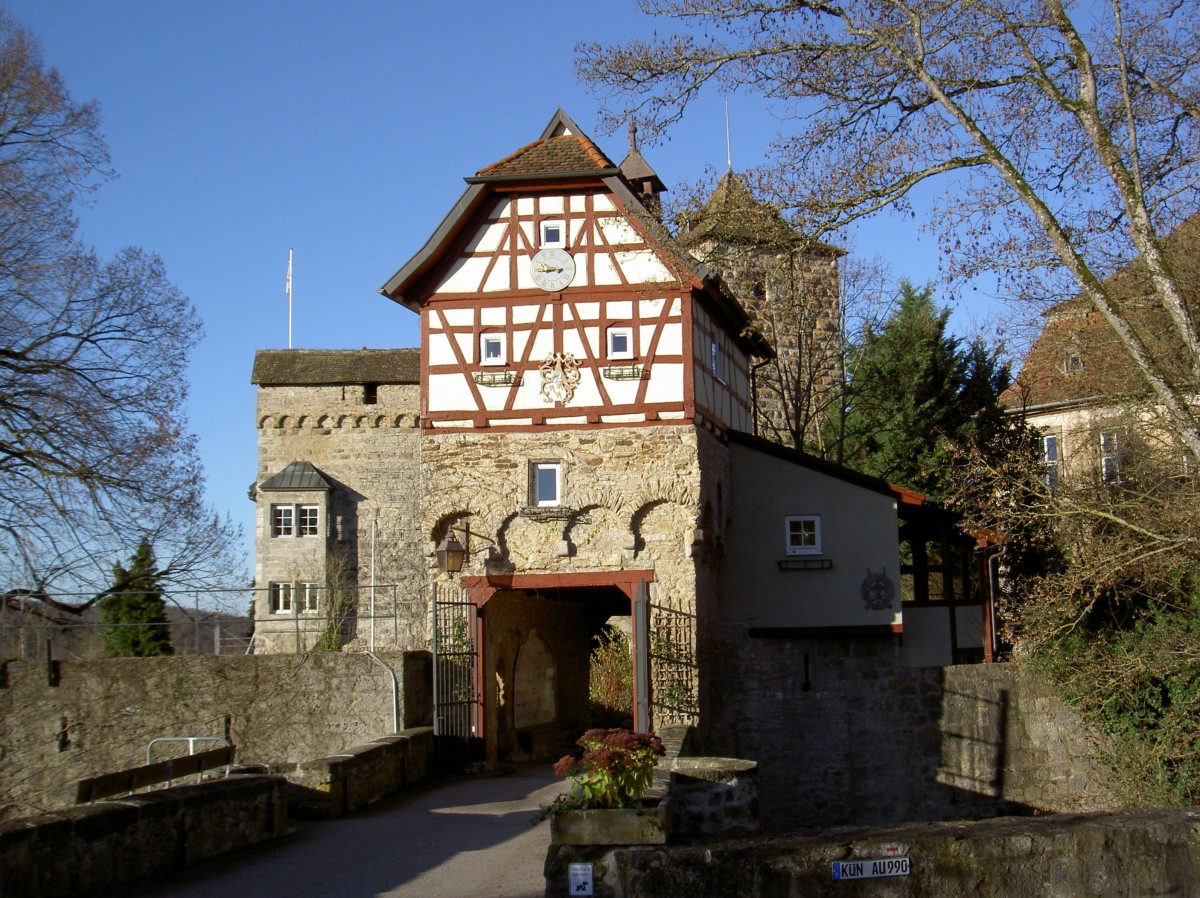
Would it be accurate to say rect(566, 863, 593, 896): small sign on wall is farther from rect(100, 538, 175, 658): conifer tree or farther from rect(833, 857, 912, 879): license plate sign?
rect(100, 538, 175, 658): conifer tree

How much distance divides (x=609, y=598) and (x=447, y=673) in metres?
6.90

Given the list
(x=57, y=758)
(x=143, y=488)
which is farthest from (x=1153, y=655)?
(x=57, y=758)

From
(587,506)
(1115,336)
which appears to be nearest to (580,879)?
(587,506)

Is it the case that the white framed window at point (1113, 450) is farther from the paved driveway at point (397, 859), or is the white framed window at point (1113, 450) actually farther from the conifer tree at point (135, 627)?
the conifer tree at point (135, 627)

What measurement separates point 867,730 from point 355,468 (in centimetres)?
1650

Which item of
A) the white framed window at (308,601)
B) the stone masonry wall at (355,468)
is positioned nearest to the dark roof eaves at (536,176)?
the white framed window at (308,601)

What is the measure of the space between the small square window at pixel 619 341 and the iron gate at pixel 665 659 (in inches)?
120

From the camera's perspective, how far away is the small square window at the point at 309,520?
31.8 metres

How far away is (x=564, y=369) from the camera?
17.6 meters

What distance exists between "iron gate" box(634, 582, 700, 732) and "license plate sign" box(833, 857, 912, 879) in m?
10.3

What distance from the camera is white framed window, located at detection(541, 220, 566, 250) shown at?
17859 mm

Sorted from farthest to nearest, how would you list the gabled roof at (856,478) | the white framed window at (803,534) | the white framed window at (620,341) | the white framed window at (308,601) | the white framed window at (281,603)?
the white framed window at (281,603) → the white framed window at (308,601) → the white framed window at (803,534) → the gabled roof at (856,478) → the white framed window at (620,341)

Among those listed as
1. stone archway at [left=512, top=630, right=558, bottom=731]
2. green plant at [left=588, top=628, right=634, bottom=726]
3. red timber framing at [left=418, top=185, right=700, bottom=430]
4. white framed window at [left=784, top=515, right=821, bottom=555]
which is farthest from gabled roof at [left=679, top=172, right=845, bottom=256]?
stone archway at [left=512, top=630, right=558, bottom=731]

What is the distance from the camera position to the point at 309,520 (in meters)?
31.8
